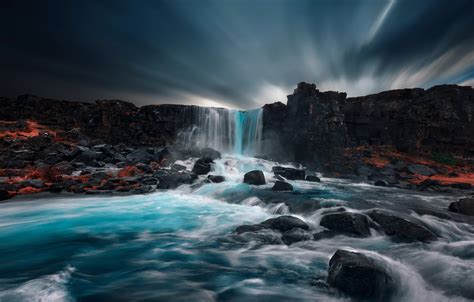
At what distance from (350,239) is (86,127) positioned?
6016 centimetres

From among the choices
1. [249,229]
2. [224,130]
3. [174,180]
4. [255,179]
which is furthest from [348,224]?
[224,130]

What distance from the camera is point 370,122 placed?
46719mm

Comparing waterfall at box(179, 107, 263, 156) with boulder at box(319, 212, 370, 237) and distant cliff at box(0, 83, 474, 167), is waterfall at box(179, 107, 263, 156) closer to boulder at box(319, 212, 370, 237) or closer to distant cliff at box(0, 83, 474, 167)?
distant cliff at box(0, 83, 474, 167)

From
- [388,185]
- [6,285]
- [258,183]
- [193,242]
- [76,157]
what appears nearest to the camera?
[6,285]

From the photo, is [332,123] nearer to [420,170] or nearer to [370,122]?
[420,170]

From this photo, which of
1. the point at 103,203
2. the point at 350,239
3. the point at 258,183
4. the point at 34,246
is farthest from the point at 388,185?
the point at 34,246

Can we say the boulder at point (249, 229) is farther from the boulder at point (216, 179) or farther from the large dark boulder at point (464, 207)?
the boulder at point (216, 179)

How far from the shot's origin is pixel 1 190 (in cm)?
1334

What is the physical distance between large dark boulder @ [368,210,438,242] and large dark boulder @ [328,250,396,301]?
361 centimetres

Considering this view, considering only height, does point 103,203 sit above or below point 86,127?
below

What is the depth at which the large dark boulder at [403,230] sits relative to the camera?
7.48 metres

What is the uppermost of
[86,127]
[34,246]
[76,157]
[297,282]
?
[86,127]

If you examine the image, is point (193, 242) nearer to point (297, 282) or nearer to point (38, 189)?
point (297, 282)

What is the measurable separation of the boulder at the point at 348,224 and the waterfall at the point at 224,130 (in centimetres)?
3240
